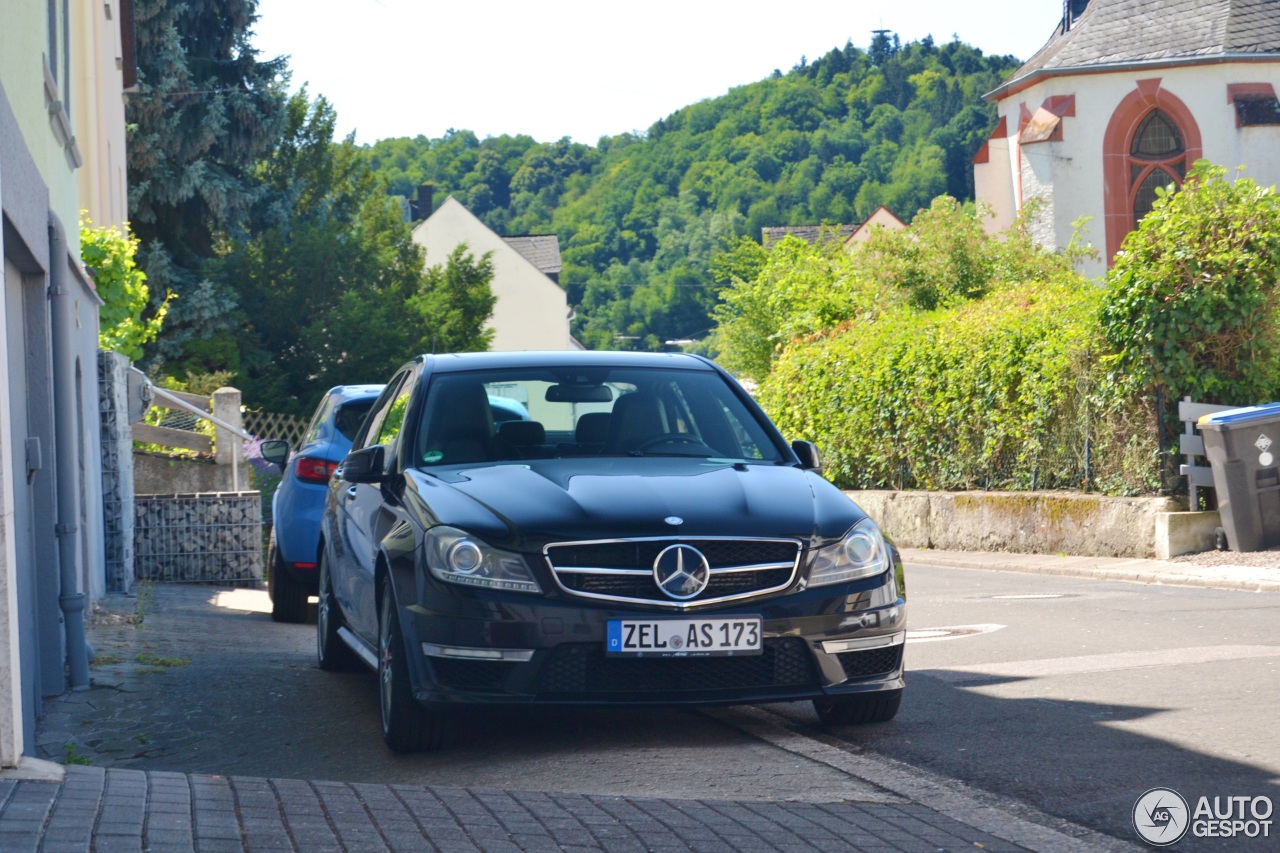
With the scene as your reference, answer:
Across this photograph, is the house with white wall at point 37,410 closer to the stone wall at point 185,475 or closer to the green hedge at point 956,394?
the stone wall at point 185,475

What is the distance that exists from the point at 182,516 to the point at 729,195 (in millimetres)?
78189

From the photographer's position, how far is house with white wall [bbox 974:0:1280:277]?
118 ft

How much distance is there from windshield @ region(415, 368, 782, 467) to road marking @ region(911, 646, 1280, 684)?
1.84m

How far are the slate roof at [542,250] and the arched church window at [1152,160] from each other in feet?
172

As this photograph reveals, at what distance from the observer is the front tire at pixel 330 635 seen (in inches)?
335

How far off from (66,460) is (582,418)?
9.89 feet

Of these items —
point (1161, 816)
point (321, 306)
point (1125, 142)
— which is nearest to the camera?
point (1161, 816)

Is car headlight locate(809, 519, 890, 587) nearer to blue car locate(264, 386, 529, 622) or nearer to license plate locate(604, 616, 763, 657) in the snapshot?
license plate locate(604, 616, 763, 657)

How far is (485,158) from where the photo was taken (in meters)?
109

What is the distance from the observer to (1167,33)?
3709 cm

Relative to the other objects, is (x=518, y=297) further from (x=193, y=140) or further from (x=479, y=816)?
(x=479, y=816)

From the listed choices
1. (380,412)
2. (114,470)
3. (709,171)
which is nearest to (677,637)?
(380,412)

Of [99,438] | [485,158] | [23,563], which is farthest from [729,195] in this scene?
[23,563]

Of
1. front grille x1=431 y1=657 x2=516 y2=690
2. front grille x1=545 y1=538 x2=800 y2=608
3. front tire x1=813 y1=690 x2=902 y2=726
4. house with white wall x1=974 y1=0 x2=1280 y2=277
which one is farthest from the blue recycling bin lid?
house with white wall x1=974 y1=0 x2=1280 y2=277
